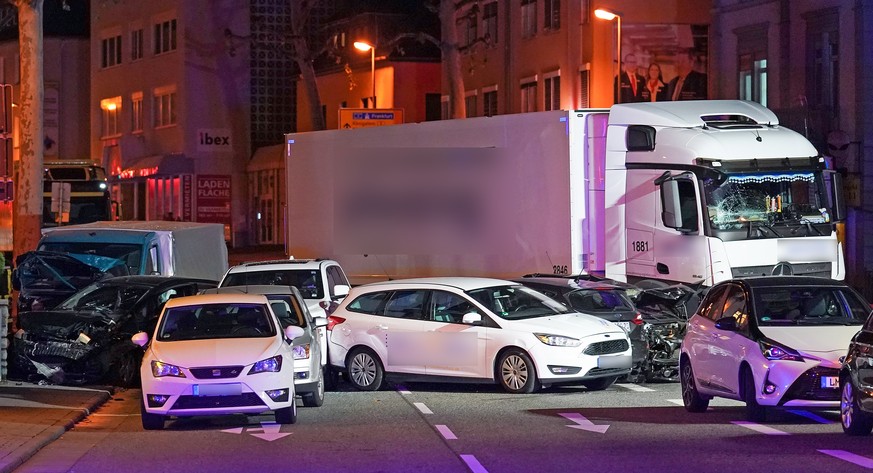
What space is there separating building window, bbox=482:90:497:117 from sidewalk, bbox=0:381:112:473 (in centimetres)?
3402

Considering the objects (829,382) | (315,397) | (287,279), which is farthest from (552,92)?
(829,382)

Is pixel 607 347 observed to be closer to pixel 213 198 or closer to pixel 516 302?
pixel 516 302

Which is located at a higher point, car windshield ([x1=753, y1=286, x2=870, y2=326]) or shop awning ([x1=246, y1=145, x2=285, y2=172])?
shop awning ([x1=246, y1=145, x2=285, y2=172])

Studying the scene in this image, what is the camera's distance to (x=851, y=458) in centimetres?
1266

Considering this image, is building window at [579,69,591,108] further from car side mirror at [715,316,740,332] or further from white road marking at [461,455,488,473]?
white road marking at [461,455,488,473]

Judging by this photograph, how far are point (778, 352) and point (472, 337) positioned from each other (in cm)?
553

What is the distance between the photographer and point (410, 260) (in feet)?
89.8

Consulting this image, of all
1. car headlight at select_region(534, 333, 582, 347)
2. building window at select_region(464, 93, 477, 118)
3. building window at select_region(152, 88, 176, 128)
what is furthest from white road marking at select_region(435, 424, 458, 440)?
building window at select_region(152, 88, 176, 128)

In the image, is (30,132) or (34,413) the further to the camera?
(30,132)

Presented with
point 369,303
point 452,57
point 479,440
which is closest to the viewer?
point 479,440

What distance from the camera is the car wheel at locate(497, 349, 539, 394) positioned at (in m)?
19.1

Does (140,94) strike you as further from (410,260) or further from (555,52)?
(410,260)

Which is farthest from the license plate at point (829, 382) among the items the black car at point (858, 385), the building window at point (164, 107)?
the building window at point (164, 107)

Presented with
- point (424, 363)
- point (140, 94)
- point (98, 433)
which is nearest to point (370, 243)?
point (424, 363)
